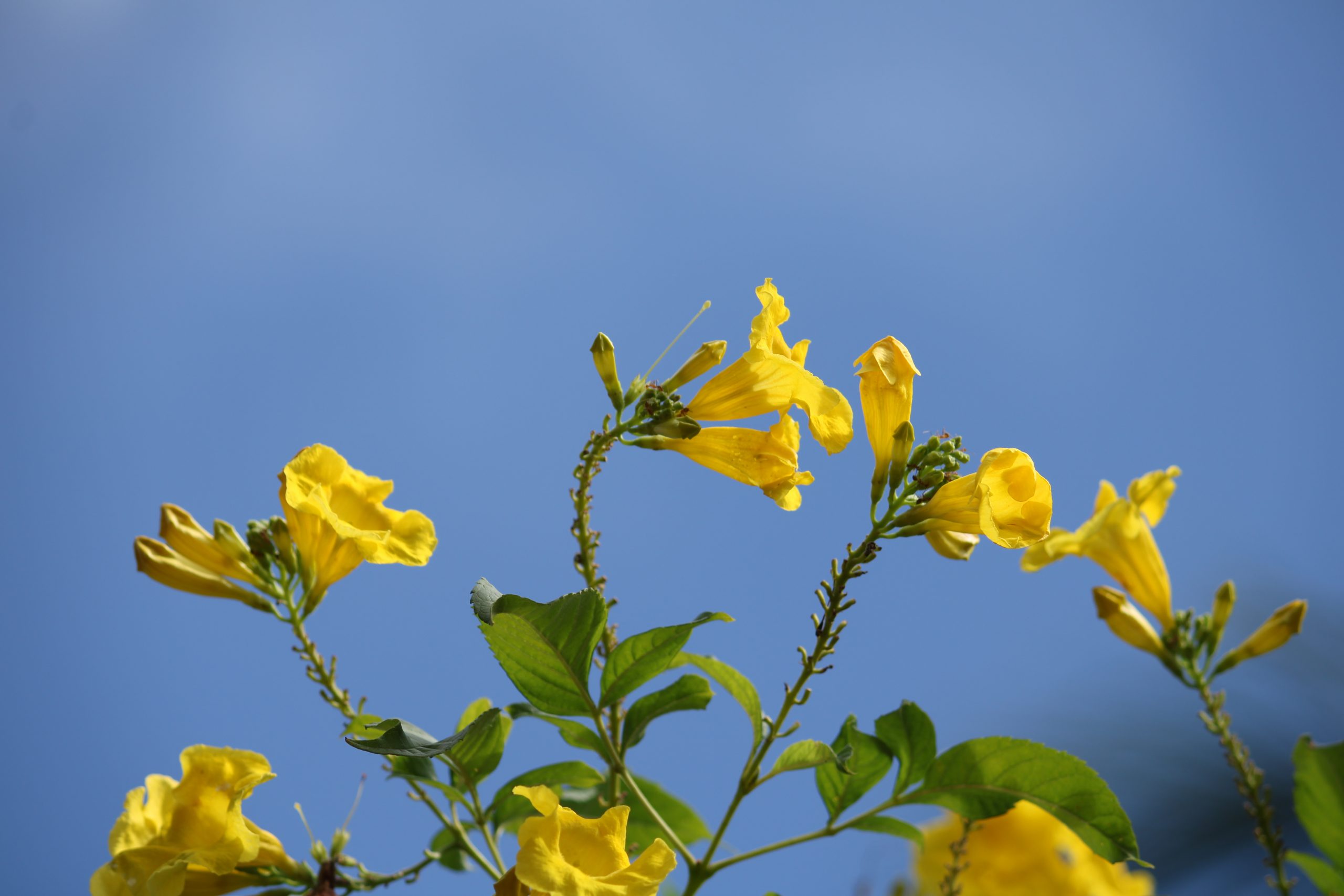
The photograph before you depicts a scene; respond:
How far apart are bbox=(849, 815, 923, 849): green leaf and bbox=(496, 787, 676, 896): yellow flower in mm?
373

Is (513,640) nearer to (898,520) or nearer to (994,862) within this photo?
(898,520)

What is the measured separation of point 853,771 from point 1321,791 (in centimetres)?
56

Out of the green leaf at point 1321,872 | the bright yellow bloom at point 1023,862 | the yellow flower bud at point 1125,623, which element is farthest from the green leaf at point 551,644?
the yellow flower bud at point 1125,623

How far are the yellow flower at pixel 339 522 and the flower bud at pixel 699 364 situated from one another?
42cm

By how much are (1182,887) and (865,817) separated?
2232 mm

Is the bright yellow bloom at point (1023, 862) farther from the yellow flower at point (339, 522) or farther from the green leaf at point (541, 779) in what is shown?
the yellow flower at point (339, 522)

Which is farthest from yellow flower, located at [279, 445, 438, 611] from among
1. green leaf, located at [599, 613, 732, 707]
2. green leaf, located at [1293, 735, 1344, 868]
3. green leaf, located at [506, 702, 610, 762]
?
green leaf, located at [1293, 735, 1344, 868]

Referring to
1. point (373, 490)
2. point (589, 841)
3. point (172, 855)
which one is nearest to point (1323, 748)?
point (589, 841)

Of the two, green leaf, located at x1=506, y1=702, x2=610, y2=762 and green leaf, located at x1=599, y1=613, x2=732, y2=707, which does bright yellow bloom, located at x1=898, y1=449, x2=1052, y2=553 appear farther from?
green leaf, located at x1=506, y1=702, x2=610, y2=762

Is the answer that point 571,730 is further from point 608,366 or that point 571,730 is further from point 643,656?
point 608,366

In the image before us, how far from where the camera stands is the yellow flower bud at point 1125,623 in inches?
64.1

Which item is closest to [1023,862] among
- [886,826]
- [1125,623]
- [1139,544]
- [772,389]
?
[886,826]

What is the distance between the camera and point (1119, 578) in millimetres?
1734

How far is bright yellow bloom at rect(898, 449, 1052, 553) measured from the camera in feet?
3.29
